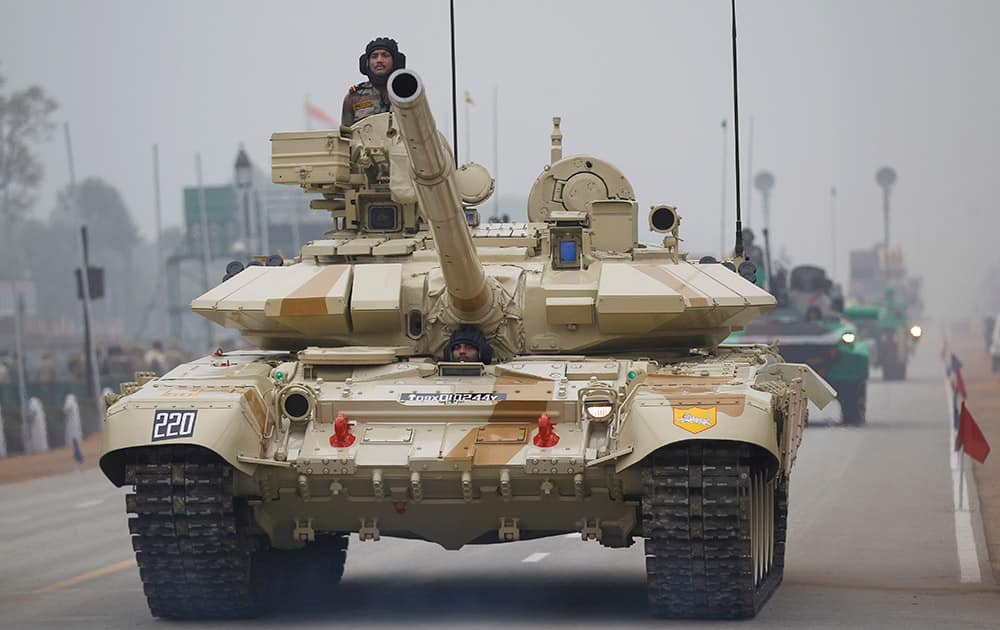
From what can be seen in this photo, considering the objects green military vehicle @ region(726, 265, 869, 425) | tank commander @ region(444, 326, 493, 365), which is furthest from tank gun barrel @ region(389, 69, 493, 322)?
green military vehicle @ region(726, 265, 869, 425)

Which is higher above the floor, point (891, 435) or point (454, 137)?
point (454, 137)

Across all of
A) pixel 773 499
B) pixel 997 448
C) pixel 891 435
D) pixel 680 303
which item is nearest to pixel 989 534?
pixel 773 499

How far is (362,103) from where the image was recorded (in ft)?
66.5

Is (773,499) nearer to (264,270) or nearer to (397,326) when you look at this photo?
(397,326)

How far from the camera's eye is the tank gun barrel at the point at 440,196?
1452 centimetres

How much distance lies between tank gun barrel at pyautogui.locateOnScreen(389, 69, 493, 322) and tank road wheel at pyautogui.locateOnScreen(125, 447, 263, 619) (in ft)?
7.50

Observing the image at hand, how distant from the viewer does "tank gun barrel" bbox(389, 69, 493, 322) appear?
571 inches

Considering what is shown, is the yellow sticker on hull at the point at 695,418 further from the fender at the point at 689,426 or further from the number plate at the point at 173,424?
the number plate at the point at 173,424

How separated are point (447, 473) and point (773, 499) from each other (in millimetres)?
4009

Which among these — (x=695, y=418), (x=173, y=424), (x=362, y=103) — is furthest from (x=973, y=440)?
(x=173, y=424)

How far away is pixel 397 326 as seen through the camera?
59.9 feet

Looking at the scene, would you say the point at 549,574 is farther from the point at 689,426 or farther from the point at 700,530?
the point at 689,426

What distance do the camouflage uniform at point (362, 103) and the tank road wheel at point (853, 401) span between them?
22.6 m

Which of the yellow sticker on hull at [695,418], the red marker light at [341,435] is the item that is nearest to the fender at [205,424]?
the red marker light at [341,435]
